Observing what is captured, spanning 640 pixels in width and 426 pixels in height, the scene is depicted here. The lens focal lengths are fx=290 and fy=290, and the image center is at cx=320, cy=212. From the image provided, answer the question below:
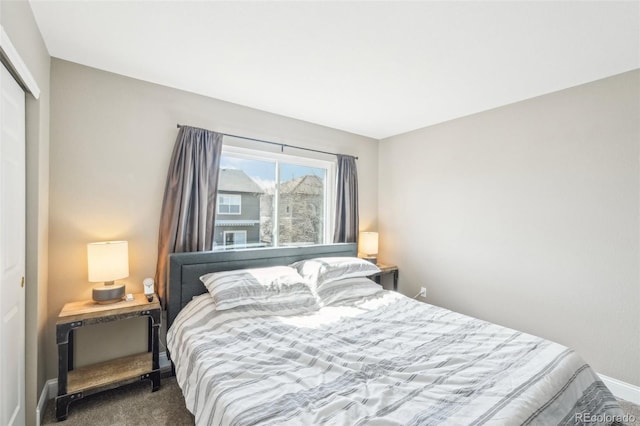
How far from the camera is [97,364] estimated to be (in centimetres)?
235

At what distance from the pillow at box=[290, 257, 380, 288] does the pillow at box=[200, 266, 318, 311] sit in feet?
0.68

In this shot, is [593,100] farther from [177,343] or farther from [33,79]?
[33,79]

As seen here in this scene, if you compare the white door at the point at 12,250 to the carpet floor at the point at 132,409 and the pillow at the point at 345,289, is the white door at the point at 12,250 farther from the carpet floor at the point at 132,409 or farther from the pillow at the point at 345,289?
the pillow at the point at 345,289

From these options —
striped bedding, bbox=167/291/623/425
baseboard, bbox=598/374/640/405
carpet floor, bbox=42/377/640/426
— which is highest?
striped bedding, bbox=167/291/623/425

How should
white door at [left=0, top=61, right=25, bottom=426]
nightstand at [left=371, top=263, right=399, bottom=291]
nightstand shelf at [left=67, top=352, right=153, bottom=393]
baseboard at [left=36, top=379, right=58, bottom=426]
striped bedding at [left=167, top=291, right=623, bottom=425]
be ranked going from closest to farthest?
striped bedding at [left=167, top=291, right=623, bottom=425] → white door at [left=0, top=61, right=25, bottom=426] → baseboard at [left=36, top=379, right=58, bottom=426] → nightstand shelf at [left=67, top=352, right=153, bottom=393] → nightstand at [left=371, top=263, right=399, bottom=291]

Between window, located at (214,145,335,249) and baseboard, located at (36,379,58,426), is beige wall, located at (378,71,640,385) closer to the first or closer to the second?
window, located at (214,145,335,249)

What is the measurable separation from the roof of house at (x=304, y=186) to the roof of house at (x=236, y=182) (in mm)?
331

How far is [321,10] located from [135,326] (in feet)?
9.30

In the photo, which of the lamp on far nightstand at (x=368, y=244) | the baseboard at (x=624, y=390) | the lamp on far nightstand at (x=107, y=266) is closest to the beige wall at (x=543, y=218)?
the baseboard at (x=624, y=390)

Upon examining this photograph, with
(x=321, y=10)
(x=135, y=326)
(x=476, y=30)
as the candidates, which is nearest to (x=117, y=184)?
(x=135, y=326)

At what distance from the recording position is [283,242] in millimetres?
3490

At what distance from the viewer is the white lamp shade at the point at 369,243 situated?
12.6 ft

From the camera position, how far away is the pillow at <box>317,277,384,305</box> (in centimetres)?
273
